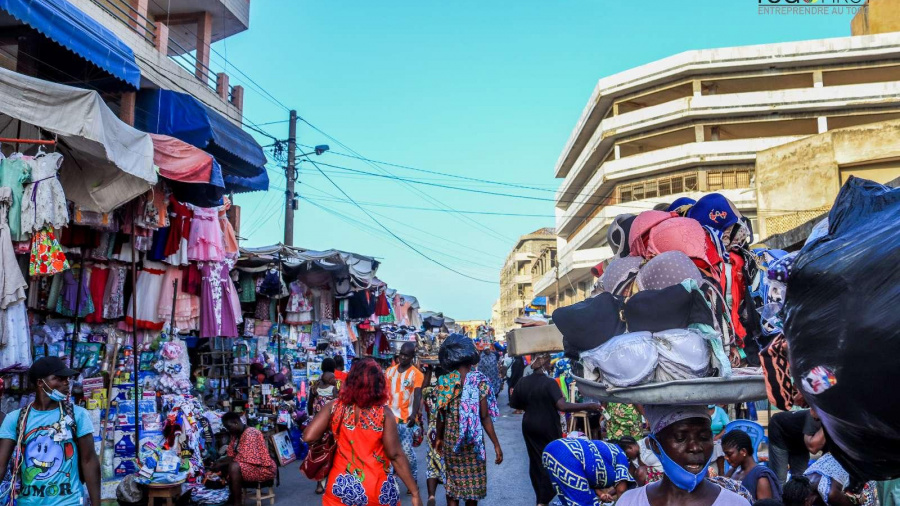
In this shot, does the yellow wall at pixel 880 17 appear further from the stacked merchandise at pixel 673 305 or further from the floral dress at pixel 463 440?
the stacked merchandise at pixel 673 305

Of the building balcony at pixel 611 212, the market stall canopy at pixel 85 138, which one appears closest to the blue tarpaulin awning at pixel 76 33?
the market stall canopy at pixel 85 138

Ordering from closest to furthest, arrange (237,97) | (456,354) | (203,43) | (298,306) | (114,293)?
1. (456,354)
2. (114,293)
3. (298,306)
4. (203,43)
5. (237,97)

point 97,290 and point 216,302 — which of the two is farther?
point 216,302

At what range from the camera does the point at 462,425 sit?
268 inches

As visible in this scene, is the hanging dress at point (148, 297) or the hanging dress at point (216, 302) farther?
the hanging dress at point (216, 302)

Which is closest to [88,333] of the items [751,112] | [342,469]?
[342,469]

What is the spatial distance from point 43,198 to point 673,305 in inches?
244

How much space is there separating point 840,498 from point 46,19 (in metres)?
7.79

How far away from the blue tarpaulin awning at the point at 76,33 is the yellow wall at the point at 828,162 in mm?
20823

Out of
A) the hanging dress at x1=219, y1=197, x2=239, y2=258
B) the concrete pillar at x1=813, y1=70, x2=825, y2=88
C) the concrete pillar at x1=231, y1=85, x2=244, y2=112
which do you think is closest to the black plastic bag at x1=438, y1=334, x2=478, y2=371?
the hanging dress at x1=219, y1=197, x2=239, y2=258

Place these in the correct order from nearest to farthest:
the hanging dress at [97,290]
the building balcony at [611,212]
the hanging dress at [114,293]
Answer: the hanging dress at [97,290]
the hanging dress at [114,293]
the building balcony at [611,212]

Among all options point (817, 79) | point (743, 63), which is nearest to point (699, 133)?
point (743, 63)

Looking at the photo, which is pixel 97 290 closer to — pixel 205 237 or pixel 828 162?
pixel 205 237

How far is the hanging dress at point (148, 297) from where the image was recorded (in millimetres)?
9016
